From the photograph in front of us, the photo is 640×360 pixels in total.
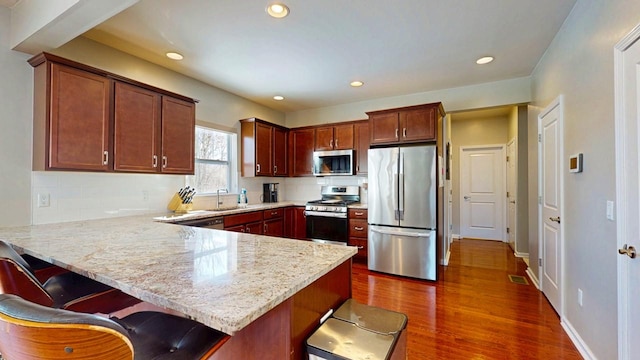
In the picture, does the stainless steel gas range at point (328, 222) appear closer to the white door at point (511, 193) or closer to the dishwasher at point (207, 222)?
the dishwasher at point (207, 222)

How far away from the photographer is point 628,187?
1.47 metres

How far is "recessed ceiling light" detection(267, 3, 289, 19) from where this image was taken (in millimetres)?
2108

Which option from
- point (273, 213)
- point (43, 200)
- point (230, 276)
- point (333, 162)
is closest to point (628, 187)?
point (230, 276)

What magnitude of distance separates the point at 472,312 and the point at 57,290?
321 centimetres

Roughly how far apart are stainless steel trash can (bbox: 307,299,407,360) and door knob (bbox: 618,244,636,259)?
1.29 m

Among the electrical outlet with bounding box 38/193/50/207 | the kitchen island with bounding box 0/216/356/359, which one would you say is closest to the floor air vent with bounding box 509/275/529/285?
the kitchen island with bounding box 0/216/356/359

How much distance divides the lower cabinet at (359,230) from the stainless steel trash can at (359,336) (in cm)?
269

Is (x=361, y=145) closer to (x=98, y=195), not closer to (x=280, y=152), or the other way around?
(x=280, y=152)

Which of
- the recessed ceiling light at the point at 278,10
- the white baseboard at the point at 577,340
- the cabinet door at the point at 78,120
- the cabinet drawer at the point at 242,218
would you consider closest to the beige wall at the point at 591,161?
the white baseboard at the point at 577,340

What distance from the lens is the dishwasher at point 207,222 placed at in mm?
2870

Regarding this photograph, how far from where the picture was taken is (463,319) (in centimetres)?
246

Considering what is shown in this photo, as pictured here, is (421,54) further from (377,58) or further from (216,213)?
(216,213)

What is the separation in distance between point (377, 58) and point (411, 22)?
2.36 ft

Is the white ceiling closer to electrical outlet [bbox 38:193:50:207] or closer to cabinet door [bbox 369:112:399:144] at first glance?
cabinet door [bbox 369:112:399:144]
